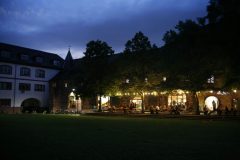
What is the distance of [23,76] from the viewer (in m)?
53.7

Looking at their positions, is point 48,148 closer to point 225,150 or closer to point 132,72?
point 225,150

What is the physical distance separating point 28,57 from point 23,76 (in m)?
4.12

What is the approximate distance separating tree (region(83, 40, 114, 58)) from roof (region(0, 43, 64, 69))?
17.5 metres

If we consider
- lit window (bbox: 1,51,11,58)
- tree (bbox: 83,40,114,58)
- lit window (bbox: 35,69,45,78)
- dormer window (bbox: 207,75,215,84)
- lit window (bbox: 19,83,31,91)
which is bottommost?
dormer window (bbox: 207,75,215,84)

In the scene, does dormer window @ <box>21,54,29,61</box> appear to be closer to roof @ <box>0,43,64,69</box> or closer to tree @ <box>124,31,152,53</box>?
roof @ <box>0,43,64,69</box>

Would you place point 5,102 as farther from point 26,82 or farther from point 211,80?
point 211,80

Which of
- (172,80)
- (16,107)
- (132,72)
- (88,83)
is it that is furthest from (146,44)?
(16,107)

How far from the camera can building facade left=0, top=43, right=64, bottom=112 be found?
166ft

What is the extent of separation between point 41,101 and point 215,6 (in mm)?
40767

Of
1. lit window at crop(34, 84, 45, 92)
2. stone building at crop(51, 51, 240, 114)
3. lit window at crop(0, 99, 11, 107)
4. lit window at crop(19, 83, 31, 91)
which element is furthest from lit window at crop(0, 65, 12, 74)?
stone building at crop(51, 51, 240, 114)

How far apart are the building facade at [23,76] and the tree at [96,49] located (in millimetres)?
12534

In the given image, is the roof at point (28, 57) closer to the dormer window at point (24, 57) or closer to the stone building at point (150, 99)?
the dormer window at point (24, 57)

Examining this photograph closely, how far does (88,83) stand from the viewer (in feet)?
138

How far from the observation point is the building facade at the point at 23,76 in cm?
5050
